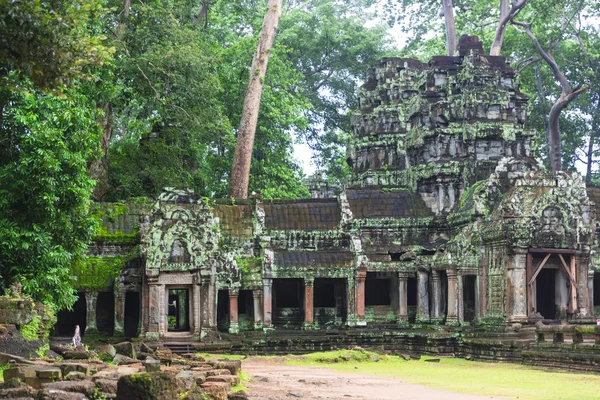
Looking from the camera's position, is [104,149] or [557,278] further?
[104,149]

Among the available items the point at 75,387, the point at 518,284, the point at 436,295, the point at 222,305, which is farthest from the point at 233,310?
the point at 75,387

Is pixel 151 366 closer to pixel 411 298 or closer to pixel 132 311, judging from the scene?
pixel 132 311

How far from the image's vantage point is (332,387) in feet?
56.4

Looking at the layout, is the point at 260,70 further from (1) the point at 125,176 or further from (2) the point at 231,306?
(2) the point at 231,306

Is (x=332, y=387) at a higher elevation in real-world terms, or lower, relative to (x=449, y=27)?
lower

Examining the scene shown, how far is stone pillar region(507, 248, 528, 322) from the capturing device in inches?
1104

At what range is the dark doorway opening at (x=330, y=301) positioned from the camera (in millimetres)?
30772

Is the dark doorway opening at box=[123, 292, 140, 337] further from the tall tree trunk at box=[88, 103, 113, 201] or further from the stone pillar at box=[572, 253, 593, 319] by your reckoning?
the stone pillar at box=[572, 253, 593, 319]

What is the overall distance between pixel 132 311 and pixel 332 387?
14.2 meters

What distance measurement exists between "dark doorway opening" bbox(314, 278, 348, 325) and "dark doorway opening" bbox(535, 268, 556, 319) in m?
6.43

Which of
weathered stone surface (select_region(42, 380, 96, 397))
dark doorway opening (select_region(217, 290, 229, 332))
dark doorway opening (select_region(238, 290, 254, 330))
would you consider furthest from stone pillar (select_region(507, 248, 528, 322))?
weathered stone surface (select_region(42, 380, 96, 397))

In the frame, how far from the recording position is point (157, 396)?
433 inches

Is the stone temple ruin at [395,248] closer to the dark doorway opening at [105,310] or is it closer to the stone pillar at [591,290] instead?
the dark doorway opening at [105,310]

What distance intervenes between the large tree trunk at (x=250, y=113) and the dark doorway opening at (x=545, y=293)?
10.7 metres
